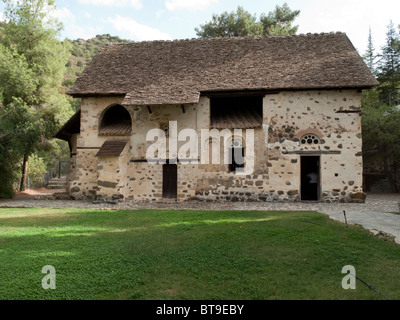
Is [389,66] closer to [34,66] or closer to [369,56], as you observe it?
[369,56]

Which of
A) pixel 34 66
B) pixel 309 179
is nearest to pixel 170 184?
pixel 309 179

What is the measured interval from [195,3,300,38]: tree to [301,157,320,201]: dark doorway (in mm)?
15430

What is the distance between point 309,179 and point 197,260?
1167 cm

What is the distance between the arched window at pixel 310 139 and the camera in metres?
13.2

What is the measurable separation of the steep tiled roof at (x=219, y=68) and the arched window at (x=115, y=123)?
1.58 meters

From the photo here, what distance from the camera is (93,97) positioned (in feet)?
47.5

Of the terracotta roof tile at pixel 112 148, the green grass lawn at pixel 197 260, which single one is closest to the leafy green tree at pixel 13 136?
the terracotta roof tile at pixel 112 148

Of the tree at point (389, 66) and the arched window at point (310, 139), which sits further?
the tree at point (389, 66)

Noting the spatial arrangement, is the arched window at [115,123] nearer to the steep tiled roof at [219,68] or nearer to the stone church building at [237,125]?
the stone church building at [237,125]

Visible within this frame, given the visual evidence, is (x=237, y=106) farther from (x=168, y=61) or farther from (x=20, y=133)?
(x=20, y=133)

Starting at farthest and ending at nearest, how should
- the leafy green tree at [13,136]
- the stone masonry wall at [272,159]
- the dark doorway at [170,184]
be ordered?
the leafy green tree at [13,136] < the dark doorway at [170,184] < the stone masonry wall at [272,159]

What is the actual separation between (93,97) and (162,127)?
396 cm

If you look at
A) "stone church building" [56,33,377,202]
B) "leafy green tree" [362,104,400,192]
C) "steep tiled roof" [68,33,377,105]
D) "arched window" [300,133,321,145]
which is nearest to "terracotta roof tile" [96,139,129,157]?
"stone church building" [56,33,377,202]

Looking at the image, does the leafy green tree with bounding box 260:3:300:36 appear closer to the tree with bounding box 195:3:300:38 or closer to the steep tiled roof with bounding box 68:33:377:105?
the tree with bounding box 195:3:300:38
